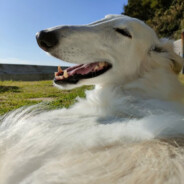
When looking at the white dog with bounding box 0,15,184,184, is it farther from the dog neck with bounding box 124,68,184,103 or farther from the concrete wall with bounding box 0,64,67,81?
the concrete wall with bounding box 0,64,67,81

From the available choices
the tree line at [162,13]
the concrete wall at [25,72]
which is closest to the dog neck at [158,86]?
the concrete wall at [25,72]

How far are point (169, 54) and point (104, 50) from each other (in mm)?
761

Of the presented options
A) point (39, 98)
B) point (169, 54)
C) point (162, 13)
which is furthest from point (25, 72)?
point (162, 13)

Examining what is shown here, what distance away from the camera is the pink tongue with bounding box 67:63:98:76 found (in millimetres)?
2277

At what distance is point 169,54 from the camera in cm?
259

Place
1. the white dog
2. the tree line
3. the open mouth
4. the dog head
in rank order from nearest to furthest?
the white dog, the dog head, the open mouth, the tree line

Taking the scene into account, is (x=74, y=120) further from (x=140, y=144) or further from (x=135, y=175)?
(x=135, y=175)

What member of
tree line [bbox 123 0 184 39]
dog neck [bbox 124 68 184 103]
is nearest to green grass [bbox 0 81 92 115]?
dog neck [bbox 124 68 184 103]

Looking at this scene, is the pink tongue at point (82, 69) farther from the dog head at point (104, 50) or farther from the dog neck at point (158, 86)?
the dog neck at point (158, 86)

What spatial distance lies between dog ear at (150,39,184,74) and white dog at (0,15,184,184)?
10 millimetres

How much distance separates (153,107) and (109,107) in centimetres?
37

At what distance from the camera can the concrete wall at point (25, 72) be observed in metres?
17.8

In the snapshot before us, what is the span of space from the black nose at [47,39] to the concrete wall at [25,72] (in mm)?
15861

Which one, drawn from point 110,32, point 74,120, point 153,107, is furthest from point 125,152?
point 110,32
